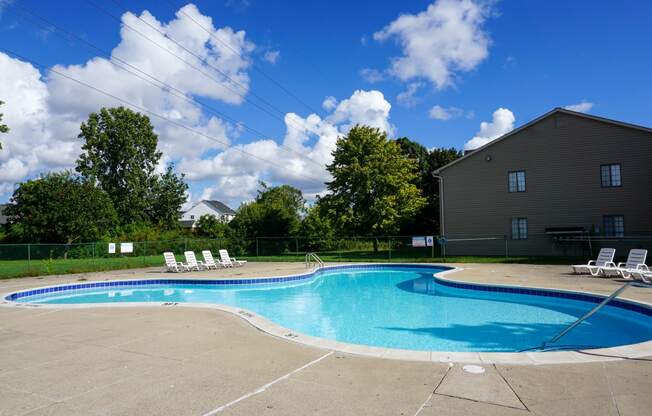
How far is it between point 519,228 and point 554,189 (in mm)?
2750

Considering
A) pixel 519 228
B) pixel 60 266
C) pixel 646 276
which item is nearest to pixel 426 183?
pixel 519 228

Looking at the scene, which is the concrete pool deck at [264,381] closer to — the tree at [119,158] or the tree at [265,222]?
the tree at [265,222]

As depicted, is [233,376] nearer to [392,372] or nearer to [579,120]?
[392,372]

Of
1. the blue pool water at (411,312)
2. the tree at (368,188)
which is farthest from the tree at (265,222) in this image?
the blue pool water at (411,312)

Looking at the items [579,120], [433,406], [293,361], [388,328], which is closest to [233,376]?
[293,361]

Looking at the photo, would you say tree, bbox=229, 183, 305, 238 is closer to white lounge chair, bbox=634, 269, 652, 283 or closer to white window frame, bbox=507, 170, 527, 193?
white window frame, bbox=507, 170, 527, 193

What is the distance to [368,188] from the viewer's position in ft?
97.6

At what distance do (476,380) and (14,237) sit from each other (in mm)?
44649

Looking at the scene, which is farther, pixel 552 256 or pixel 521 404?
pixel 552 256

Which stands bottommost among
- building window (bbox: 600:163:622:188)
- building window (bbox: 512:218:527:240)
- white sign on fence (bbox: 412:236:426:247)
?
white sign on fence (bbox: 412:236:426:247)

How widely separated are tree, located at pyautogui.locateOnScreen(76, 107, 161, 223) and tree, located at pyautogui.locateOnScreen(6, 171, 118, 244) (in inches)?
243

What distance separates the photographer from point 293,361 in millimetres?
5316

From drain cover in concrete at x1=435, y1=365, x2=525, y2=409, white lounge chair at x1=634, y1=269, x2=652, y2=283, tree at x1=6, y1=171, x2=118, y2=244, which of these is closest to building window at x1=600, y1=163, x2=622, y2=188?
white lounge chair at x1=634, y1=269, x2=652, y2=283

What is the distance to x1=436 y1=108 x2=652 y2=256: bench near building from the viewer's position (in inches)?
830
